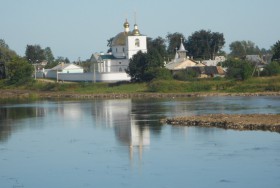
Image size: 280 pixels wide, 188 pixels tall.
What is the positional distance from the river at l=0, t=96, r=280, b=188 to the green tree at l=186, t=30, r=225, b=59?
6628cm

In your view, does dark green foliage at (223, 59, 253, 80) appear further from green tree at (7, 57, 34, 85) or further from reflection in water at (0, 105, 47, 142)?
green tree at (7, 57, 34, 85)

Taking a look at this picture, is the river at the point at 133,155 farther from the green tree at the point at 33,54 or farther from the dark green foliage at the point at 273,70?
the green tree at the point at 33,54

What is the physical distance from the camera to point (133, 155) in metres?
23.7

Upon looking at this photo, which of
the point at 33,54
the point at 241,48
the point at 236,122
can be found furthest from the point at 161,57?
the point at 241,48

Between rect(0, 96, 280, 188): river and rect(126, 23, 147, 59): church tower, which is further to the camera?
rect(126, 23, 147, 59): church tower

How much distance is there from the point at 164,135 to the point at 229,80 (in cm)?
3487

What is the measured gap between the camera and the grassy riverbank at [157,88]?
59.2 meters

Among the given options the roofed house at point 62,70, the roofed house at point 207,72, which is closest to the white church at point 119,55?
the roofed house at point 62,70

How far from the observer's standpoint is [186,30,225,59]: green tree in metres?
103

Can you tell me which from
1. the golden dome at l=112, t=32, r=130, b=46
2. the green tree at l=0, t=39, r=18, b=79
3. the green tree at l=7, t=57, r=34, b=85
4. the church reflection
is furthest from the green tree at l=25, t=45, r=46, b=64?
the church reflection

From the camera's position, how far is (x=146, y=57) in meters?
69.1

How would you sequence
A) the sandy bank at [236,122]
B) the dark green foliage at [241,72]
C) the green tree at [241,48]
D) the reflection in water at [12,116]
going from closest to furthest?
the sandy bank at [236,122]
the reflection in water at [12,116]
the dark green foliage at [241,72]
the green tree at [241,48]

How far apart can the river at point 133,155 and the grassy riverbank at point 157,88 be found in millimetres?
21944

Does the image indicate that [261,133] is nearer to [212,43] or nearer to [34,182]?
[34,182]
